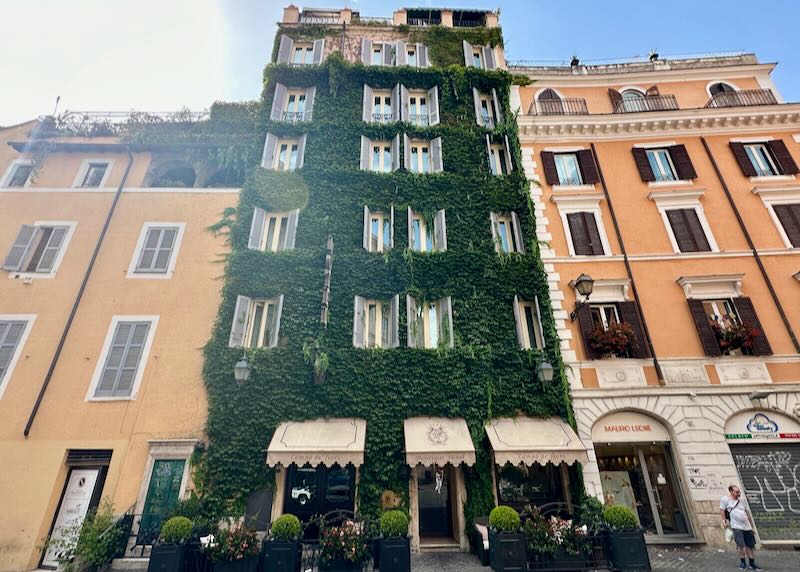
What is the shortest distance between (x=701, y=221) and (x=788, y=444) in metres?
7.46

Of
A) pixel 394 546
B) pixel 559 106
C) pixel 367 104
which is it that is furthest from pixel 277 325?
pixel 559 106

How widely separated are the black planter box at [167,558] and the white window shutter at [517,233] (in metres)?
12.6

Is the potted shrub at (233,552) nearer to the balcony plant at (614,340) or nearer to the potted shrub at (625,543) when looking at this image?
the potted shrub at (625,543)

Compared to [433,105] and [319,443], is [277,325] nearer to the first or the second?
[319,443]

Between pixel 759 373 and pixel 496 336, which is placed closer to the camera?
pixel 759 373

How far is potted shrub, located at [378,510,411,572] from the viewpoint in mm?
7223

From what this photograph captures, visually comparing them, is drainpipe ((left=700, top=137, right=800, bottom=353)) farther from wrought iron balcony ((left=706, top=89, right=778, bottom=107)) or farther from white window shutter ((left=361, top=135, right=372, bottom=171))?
white window shutter ((left=361, top=135, right=372, bottom=171))

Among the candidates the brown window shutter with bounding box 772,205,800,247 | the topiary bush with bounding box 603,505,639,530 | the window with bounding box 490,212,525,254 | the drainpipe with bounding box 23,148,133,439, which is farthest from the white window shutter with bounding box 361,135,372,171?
the brown window shutter with bounding box 772,205,800,247

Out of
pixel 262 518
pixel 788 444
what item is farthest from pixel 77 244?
pixel 788 444

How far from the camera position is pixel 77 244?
12.5 metres

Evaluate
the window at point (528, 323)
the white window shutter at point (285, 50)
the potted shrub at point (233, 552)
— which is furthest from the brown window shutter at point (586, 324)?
the white window shutter at point (285, 50)

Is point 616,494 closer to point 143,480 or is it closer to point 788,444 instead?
point 788,444

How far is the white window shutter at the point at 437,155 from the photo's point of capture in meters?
14.2

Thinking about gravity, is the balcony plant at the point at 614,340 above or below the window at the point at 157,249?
below
